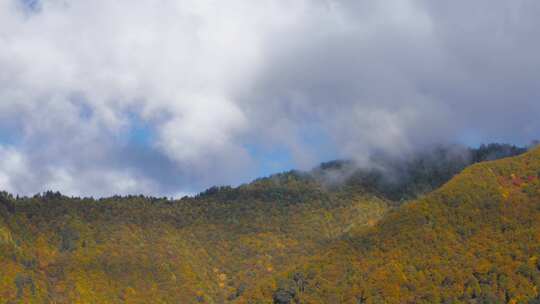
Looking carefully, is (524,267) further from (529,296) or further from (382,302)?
(382,302)

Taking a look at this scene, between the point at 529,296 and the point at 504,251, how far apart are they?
19.8m

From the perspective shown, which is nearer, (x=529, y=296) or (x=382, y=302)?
(x=529, y=296)

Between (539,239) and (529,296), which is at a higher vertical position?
(539,239)

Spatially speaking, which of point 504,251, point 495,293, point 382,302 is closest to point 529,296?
point 495,293

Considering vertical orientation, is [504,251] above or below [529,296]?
above

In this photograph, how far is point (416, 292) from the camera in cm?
19788

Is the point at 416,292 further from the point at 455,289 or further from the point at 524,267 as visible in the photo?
the point at 524,267

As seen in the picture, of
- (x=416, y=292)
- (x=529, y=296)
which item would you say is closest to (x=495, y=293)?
(x=529, y=296)

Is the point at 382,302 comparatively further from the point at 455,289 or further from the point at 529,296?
the point at 529,296

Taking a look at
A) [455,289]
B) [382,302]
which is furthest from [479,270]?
[382,302]

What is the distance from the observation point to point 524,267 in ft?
619

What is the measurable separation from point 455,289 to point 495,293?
10.6 m

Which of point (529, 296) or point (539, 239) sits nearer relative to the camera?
point (529, 296)

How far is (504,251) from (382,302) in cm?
3452
